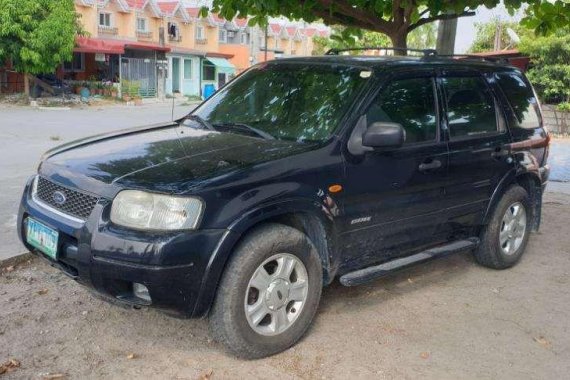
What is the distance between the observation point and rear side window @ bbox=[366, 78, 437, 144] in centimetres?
427

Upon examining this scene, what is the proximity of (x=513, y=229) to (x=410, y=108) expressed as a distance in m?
1.84

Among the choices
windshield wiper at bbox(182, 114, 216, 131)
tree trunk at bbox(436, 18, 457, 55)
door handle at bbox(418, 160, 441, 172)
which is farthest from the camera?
tree trunk at bbox(436, 18, 457, 55)

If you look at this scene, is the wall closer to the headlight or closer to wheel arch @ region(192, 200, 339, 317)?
wheel arch @ region(192, 200, 339, 317)

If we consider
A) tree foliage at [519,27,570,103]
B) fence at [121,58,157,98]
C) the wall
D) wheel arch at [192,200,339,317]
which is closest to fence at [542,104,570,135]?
tree foliage at [519,27,570,103]

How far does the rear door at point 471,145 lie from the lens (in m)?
4.71

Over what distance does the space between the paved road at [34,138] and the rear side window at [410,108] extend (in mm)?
3233

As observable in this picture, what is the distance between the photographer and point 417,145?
439 centimetres

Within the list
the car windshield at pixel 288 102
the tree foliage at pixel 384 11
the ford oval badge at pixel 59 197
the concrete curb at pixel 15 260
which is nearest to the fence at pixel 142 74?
the tree foliage at pixel 384 11

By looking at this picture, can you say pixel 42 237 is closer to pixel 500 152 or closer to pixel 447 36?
pixel 500 152

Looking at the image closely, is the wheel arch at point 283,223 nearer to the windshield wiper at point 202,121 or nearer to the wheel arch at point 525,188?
the windshield wiper at point 202,121

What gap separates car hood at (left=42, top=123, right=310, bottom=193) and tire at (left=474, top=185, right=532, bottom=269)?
2237 millimetres

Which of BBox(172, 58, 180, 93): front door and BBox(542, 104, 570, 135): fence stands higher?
BBox(172, 58, 180, 93): front door

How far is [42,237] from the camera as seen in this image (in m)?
3.72

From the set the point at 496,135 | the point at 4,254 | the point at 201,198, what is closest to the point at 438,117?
the point at 496,135
